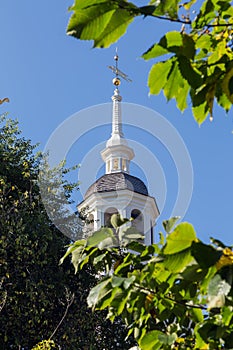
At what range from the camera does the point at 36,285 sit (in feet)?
35.5

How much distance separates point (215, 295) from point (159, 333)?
683 millimetres

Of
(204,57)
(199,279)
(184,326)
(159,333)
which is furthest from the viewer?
(184,326)

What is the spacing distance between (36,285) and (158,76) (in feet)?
31.6

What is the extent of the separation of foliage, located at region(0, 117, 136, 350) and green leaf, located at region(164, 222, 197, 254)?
28.9ft

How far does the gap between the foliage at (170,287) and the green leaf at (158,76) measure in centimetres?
39

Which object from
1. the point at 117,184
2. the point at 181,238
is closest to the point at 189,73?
the point at 181,238

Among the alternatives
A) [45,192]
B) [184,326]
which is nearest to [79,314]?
[45,192]

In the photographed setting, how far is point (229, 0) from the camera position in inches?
63.9

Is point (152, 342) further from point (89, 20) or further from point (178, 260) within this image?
point (89, 20)

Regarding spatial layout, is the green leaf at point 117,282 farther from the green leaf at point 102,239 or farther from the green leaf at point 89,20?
the green leaf at point 89,20

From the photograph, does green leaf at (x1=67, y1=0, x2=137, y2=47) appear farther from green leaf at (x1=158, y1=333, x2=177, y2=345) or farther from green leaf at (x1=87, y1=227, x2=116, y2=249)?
green leaf at (x1=158, y1=333, x2=177, y2=345)

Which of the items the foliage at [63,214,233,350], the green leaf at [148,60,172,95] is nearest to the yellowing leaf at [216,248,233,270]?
the foliage at [63,214,233,350]

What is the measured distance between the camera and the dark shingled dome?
21.9 m

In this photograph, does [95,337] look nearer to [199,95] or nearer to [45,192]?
[45,192]
